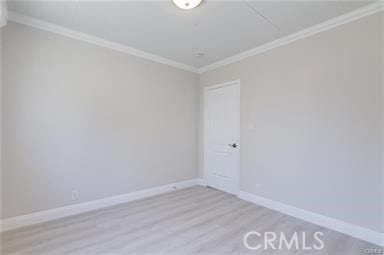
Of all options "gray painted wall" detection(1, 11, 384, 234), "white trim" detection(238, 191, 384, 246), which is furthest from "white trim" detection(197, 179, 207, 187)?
"white trim" detection(238, 191, 384, 246)

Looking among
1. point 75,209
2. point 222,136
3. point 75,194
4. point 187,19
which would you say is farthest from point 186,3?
point 75,209

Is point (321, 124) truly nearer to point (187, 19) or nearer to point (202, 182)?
point (187, 19)

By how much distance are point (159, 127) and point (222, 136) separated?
1276 millimetres

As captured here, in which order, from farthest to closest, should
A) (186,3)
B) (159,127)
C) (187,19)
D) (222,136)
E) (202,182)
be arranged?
(202,182)
(222,136)
(159,127)
(187,19)
(186,3)

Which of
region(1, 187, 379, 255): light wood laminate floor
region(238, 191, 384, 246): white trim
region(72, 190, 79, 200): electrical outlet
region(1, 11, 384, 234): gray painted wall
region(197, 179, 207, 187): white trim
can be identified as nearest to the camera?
region(1, 187, 379, 255): light wood laminate floor

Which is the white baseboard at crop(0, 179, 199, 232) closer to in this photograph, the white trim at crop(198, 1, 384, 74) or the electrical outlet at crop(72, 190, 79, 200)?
the electrical outlet at crop(72, 190, 79, 200)

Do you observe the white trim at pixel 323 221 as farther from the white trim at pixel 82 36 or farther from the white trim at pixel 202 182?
the white trim at pixel 82 36

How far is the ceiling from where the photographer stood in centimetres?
236

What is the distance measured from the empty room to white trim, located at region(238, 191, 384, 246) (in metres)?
0.01

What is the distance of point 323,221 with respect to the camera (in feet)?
8.82

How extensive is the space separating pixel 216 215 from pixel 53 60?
124 inches

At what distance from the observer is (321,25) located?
2711mm

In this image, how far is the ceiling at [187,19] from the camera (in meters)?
2.36

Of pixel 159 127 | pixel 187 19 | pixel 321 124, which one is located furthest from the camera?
pixel 159 127
